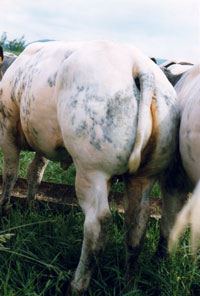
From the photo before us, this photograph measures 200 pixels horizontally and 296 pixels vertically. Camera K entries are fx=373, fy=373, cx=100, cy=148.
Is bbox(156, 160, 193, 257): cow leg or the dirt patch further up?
bbox(156, 160, 193, 257): cow leg

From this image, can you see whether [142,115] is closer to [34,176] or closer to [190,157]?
[190,157]

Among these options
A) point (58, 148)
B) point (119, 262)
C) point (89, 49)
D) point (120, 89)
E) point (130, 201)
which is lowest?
point (119, 262)

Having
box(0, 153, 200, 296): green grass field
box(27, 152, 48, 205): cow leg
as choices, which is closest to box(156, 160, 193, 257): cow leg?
box(0, 153, 200, 296): green grass field

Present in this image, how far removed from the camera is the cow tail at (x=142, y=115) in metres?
2.07

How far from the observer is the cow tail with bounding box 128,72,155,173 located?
2.07 m

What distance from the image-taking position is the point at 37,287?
2363 millimetres

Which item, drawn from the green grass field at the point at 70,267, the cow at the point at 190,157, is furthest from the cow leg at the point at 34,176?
the cow at the point at 190,157

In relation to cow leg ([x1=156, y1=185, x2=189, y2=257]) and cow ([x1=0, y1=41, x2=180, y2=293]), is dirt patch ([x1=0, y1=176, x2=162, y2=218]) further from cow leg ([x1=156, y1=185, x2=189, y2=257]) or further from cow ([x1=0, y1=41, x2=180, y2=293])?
cow ([x1=0, y1=41, x2=180, y2=293])

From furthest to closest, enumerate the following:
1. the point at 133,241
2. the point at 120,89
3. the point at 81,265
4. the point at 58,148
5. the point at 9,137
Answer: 1. the point at 9,137
2. the point at 58,148
3. the point at 133,241
4. the point at 81,265
5. the point at 120,89

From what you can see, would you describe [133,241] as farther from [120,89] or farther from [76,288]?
[120,89]

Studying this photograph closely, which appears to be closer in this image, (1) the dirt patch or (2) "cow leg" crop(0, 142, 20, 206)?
(2) "cow leg" crop(0, 142, 20, 206)

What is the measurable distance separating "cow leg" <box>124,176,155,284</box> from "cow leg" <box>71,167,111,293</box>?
32 cm

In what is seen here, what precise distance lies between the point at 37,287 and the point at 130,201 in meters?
0.81

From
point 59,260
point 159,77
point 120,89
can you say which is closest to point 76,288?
point 59,260
